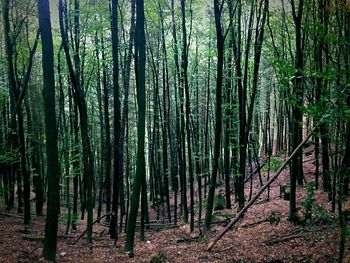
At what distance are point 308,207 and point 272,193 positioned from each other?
9536 millimetres

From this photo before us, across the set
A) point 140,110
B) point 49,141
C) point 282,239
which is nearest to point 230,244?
point 282,239

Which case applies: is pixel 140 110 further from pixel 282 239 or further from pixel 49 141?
pixel 282 239

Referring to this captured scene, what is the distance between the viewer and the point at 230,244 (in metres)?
11.1

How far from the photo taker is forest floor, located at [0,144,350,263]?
9180mm

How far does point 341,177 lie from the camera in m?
6.88

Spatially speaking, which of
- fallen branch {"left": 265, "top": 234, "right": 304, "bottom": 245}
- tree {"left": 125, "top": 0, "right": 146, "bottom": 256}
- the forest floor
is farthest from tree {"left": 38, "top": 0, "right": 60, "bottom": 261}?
fallen branch {"left": 265, "top": 234, "right": 304, "bottom": 245}

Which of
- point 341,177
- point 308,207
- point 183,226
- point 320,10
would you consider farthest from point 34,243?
point 320,10

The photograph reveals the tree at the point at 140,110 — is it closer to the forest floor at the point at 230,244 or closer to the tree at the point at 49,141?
the forest floor at the point at 230,244

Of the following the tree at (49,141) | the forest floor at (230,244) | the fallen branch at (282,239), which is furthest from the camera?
the fallen branch at (282,239)

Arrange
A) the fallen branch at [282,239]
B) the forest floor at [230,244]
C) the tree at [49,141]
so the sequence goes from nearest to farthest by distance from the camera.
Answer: the tree at [49,141] → the forest floor at [230,244] → the fallen branch at [282,239]

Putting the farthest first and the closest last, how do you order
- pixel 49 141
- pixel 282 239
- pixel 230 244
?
pixel 230 244
pixel 282 239
pixel 49 141

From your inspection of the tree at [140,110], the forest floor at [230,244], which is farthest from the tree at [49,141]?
the tree at [140,110]

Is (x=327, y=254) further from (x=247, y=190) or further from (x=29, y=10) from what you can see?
(x=29, y=10)

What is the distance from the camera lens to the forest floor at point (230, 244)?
30.1 feet
